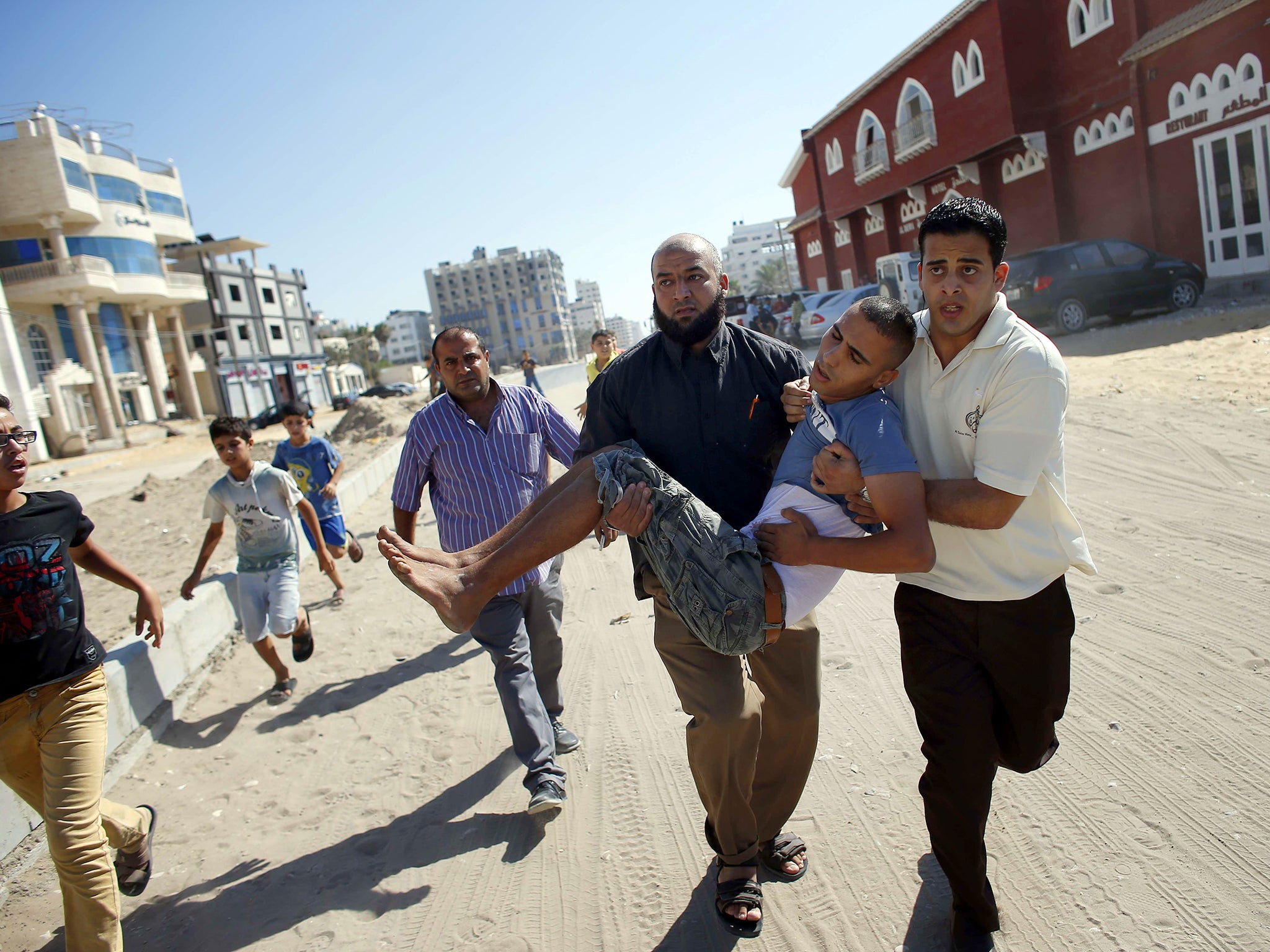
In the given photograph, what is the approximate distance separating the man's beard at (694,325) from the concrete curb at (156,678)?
326 centimetres

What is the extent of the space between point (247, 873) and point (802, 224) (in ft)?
127

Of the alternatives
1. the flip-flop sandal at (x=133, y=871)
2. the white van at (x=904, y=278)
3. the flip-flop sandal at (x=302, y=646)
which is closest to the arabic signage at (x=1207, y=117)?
the white van at (x=904, y=278)

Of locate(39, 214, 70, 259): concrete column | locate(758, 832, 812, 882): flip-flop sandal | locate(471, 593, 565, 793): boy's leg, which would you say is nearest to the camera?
locate(758, 832, 812, 882): flip-flop sandal

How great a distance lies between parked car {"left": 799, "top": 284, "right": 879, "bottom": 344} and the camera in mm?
22172

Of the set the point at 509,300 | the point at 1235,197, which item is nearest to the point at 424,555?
the point at 1235,197

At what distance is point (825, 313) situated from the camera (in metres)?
22.4

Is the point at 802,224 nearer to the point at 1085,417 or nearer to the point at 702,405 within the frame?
the point at 1085,417

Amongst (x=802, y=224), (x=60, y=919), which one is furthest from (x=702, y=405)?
(x=802, y=224)

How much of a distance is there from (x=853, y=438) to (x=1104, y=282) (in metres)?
15.5

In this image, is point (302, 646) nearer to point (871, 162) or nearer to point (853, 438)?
point (853, 438)

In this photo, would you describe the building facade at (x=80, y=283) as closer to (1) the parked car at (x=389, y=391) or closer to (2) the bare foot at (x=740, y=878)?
(1) the parked car at (x=389, y=391)

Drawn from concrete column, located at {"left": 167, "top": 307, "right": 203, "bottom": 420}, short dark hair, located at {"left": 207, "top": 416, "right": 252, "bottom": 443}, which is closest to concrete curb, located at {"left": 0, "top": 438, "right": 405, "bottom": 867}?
short dark hair, located at {"left": 207, "top": 416, "right": 252, "bottom": 443}

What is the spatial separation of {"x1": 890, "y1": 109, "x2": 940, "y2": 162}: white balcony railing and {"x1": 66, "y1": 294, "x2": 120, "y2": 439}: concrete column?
38.5 m

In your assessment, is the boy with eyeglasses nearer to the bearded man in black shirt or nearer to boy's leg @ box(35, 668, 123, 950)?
boy's leg @ box(35, 668, 123, 950)
